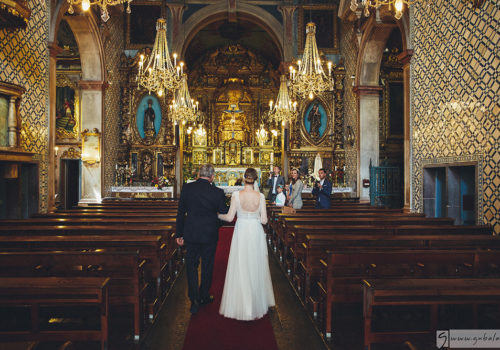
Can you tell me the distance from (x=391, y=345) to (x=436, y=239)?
1.60m

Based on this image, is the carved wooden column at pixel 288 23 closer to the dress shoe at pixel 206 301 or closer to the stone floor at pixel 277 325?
the stone floor at pixel 277 325

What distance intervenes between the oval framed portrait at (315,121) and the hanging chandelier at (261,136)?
16.5 ft

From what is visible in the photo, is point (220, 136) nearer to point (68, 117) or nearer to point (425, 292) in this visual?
point (68, 117)

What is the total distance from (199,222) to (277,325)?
1465mm

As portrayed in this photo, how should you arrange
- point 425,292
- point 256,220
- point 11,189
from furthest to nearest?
point 11,189 → point 256,220 → point 425,292

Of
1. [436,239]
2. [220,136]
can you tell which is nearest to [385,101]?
[220,136]

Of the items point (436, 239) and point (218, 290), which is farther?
point (218, 290)

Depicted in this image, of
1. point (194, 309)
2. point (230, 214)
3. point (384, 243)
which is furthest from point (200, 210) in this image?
point (384, 243)

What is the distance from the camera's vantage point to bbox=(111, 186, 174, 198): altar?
48.8 feet

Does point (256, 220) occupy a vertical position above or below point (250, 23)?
below

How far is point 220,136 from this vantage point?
2317 cm

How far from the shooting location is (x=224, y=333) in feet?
12.4

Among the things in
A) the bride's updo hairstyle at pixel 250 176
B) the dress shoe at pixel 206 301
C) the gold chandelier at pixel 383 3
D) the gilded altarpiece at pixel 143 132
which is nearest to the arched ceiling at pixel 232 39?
the gilded altarpiece at pixel 143 132

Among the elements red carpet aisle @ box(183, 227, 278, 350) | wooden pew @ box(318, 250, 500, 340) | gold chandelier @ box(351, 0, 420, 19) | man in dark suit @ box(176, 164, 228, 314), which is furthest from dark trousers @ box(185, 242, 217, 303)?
gold chandelier @ box(351, 0, 420, 19)
